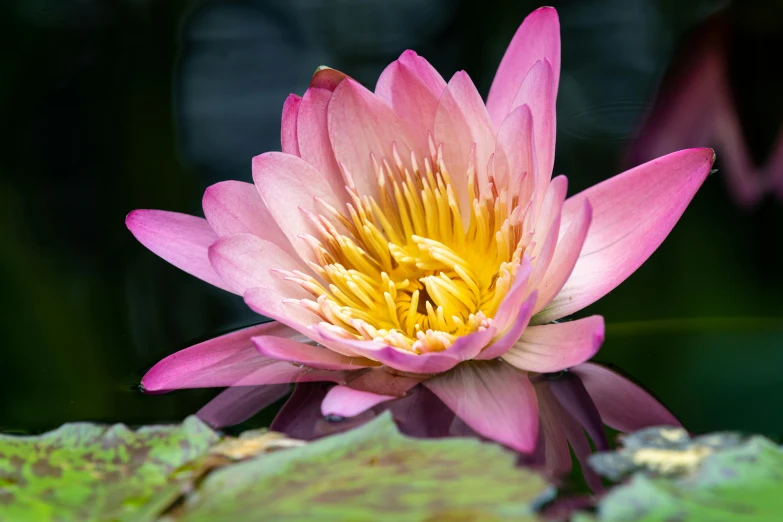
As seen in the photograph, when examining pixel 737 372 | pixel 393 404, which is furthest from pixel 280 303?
pixel 737 372

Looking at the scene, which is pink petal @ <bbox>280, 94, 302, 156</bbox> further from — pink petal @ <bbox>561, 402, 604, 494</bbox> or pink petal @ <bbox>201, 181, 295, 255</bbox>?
pink petal @ <bbox>561, 402, 604, 494</bbox>

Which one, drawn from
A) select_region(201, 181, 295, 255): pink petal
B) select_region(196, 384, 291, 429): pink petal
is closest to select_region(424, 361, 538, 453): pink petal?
select_region(196, 384, 291, 429): pink petal

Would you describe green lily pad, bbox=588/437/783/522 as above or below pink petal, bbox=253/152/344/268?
below

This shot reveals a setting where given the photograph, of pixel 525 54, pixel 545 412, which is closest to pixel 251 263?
Answer: pixel 545 412

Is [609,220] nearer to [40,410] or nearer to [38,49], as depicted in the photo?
[40,410]

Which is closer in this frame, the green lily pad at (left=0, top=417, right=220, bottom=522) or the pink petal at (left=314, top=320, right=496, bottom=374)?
the green lily pad at (left=0, top=417, right=220, bottom=522)

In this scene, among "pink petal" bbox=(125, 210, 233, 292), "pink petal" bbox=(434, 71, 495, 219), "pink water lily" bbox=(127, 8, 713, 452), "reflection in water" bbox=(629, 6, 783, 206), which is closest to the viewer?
"pink water lily" bbox=(127, 8, 713, 452)
